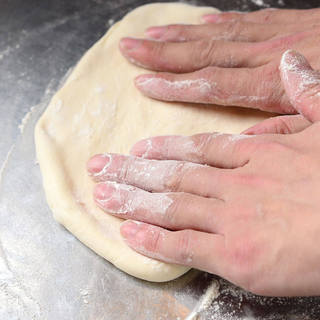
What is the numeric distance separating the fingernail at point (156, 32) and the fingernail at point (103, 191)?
62cm

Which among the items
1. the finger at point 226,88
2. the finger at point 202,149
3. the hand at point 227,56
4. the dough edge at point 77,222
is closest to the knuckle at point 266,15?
the hand at point 227,56

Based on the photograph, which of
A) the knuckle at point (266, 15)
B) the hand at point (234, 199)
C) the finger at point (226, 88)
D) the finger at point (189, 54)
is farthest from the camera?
the knuckle at point (266, 15)

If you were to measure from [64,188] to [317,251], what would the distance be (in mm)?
687

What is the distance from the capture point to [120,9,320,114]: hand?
1.41 m

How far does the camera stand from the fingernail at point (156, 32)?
1661 millimetres

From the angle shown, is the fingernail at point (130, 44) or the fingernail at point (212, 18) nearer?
the fingernail at point (130, 44)

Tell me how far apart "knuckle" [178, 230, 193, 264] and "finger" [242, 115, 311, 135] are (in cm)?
34

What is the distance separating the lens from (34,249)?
136 centimetres

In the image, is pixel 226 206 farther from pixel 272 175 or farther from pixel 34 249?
pixel 34 249

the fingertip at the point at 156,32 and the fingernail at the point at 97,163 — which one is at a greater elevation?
the fingertip at the point at 156,32

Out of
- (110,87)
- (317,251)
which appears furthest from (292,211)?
(110,87)

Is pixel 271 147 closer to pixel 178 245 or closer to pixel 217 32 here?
pixel 178 245

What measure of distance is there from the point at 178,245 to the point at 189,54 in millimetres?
662

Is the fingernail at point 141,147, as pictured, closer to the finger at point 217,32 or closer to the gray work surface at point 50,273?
the gray work surface at point 50,273
